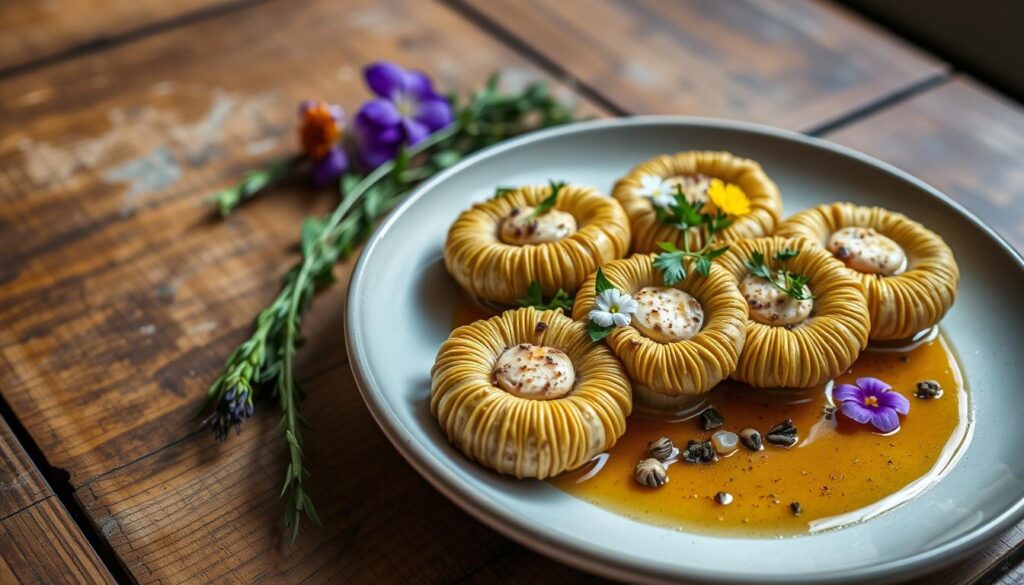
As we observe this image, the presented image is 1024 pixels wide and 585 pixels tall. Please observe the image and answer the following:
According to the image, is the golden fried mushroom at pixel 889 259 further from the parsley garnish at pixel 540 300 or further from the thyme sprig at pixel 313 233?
the thyme sprig at pixel 313 233

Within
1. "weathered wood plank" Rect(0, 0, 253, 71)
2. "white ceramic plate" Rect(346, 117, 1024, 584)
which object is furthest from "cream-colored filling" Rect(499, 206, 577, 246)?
"weathered wood plank" Rect(0, 0, 253, 71)

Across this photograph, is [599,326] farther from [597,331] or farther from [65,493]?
[65,493]

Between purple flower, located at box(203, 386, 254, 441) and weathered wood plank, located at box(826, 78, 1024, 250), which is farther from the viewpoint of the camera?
weathered wood plank, located at box(826, 78, 1024, 250)

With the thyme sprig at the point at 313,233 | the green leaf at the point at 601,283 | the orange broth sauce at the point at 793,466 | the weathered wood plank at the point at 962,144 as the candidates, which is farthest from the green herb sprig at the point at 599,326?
the weathered wood plank at the point at 962,144

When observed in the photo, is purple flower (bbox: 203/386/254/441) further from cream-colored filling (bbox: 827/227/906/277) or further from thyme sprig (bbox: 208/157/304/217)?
cream-colored filling (bbox: 827/227/906/277)

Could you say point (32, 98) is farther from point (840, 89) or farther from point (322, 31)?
point (840, 89)

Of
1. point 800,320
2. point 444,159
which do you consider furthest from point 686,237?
point 444,159

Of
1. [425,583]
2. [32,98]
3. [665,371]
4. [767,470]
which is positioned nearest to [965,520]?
[767,470]

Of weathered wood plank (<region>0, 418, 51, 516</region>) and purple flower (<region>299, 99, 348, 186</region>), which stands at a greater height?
purple flower (<region>299, 99, 348, 186</region>)
